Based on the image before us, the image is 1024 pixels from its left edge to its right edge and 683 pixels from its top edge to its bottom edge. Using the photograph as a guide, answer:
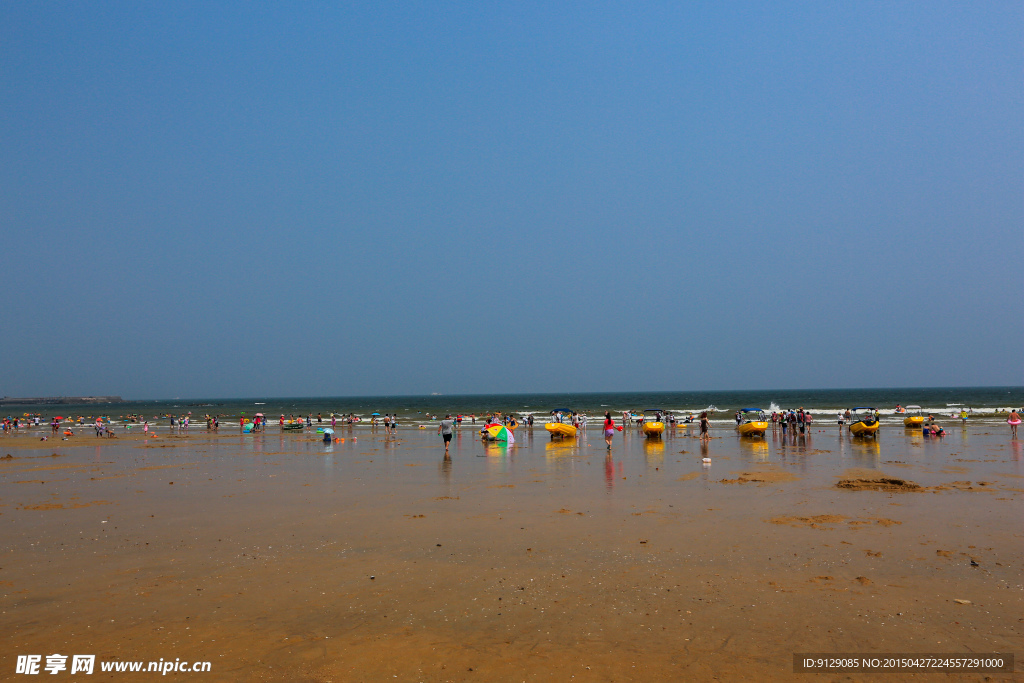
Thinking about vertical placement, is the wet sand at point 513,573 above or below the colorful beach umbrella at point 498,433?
above

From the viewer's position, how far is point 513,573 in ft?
32.4

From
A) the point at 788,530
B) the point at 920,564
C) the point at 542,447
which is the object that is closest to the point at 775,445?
the point at 542,447

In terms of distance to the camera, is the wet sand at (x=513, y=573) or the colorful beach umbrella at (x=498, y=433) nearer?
the wet sand at (x=513, y=573)

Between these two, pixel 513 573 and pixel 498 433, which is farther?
pixel 498 433

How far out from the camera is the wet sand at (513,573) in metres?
6.99

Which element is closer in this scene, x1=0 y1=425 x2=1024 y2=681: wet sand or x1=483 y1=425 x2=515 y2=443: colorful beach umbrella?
x1=0 y1=425 x2=1024 y2=681: wet sand

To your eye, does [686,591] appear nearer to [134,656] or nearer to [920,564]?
[920,564]

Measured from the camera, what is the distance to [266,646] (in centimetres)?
711

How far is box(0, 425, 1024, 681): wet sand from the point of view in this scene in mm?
6988

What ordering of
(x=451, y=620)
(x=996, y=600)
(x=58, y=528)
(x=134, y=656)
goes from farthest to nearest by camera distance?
(x=58, y=528) → (x=996, y=600) → (x=451, y=620) → (x=134, y=656)

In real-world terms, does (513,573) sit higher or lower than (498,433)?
higher

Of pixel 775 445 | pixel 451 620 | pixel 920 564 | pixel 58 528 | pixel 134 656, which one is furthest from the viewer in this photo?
pixel 775 445

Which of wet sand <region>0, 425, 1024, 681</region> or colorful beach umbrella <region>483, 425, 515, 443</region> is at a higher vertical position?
wet sand <region>0, 425, 1024, 681</region>

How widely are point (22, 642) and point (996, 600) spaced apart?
12614mm
